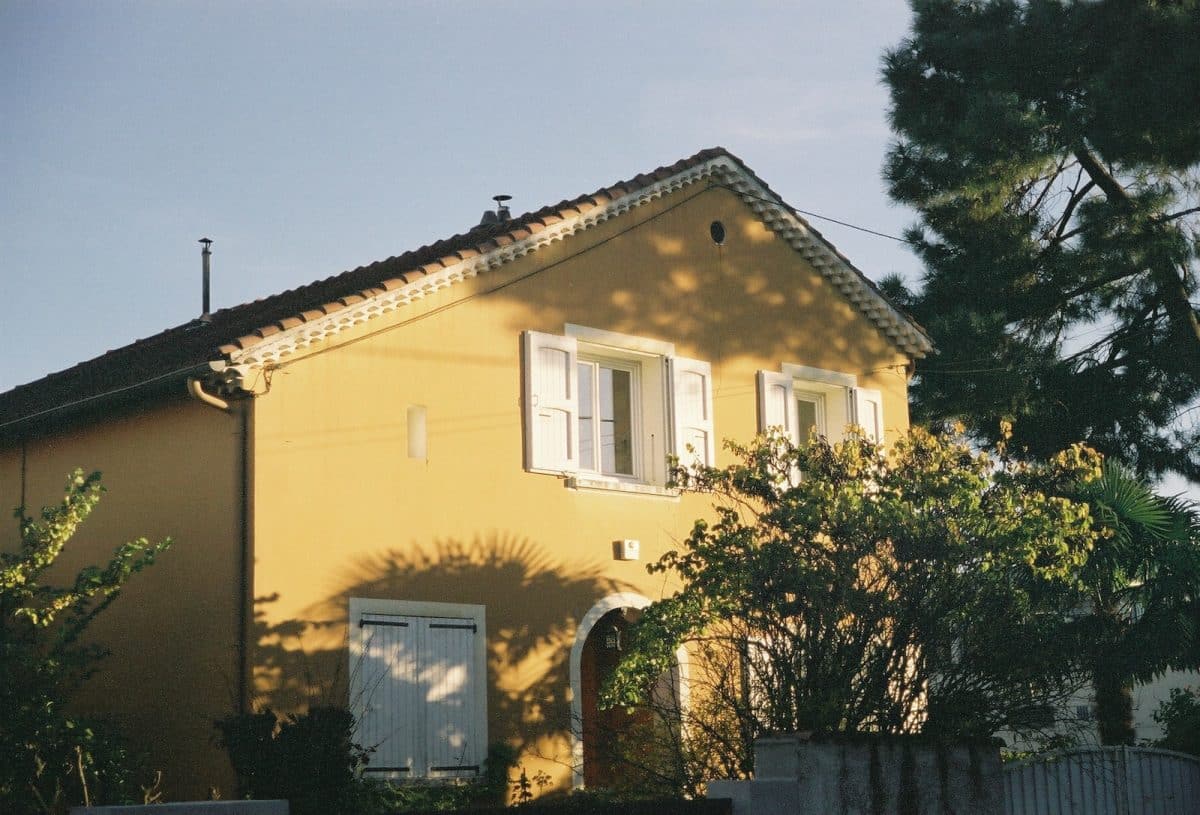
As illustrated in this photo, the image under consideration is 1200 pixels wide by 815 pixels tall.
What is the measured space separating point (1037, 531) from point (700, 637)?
9.07 ft

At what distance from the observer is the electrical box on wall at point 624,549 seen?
15.1 metres

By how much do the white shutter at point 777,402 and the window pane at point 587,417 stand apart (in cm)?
208

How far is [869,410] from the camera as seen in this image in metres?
18.1

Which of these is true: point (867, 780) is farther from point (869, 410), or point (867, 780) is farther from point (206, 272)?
point (206, 272)

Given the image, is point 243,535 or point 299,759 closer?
point 299,759

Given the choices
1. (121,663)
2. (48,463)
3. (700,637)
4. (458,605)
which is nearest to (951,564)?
(700,637)

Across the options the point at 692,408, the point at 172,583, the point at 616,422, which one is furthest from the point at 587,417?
the point at 172,583

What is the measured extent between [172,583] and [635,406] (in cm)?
523

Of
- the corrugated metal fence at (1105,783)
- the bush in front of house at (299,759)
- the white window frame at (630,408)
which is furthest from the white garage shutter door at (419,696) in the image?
the corrugated metal fence at (1105,783)

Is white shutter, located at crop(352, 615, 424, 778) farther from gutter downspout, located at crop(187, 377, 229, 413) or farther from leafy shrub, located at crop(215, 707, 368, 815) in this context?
gutter downspout, located at crop(187, 377, 229, 413)

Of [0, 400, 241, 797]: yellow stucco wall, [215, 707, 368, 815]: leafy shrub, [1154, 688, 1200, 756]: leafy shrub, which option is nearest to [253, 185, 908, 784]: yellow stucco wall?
[0, 400, 241, 797]: yellow stucco wall

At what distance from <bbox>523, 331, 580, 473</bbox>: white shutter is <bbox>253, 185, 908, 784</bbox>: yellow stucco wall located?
5.6 inches

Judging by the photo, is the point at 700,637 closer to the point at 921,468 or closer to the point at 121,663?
the point at 921,468

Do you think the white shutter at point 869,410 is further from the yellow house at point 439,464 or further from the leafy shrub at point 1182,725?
the leafy shrub at point 1182,725
